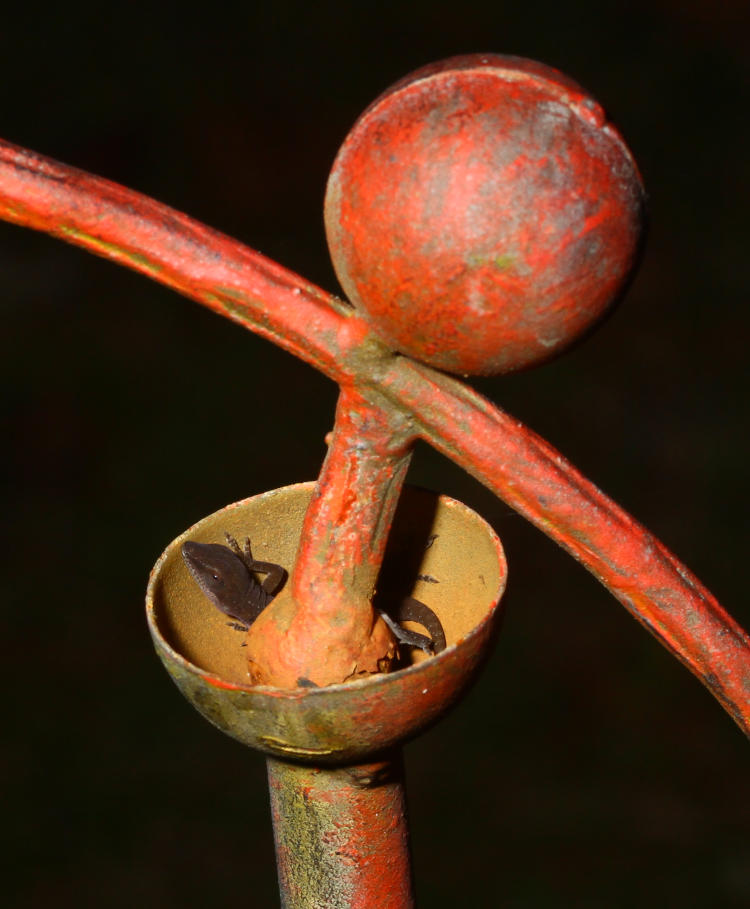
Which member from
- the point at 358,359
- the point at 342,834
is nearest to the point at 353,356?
the point at 358,359

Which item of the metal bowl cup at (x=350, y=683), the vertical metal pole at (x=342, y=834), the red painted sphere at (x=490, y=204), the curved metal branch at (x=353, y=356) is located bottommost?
the vertical metal pole at (x=342, y=834)

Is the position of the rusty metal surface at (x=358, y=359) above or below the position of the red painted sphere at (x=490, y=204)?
below

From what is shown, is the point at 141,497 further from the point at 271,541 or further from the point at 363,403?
the point at 363,403

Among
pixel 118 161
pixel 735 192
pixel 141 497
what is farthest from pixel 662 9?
pixel 141 497

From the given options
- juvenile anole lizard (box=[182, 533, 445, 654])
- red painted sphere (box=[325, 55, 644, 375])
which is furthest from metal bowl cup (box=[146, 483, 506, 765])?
red painted sphere (box=[325, 55, 644, 375])

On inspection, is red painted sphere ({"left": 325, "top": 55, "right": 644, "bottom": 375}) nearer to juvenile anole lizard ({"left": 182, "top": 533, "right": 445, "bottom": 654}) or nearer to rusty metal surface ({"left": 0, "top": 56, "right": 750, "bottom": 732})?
rusty metal surface ({"left": 0, "top": 56, "right": 750, "bottom": 732})

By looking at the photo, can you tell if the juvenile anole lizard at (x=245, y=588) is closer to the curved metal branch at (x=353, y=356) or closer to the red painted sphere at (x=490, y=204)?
the curved metal branch at (x=353, y=356)

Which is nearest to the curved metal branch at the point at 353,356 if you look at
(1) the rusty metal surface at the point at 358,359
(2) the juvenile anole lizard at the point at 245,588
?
(1) the rusty metal surface at the point at 358,359
